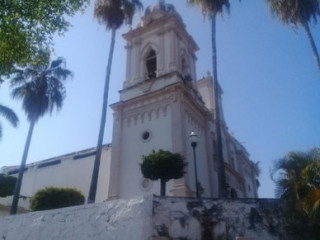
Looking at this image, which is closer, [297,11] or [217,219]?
[217,219]

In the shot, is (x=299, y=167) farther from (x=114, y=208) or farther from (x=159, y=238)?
(x=114, y=208)

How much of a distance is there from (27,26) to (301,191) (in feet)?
37.5

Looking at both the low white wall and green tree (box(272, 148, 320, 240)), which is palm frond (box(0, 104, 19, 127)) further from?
green tree (box(272, 148, 320, 240))

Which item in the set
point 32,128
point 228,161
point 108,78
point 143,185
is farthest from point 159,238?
point 228,161

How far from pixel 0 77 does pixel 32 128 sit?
34.4 ft

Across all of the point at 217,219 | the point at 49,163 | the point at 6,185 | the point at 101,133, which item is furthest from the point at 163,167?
the point at 49,163

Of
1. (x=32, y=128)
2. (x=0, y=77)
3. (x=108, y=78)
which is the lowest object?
(x=0, y=77)

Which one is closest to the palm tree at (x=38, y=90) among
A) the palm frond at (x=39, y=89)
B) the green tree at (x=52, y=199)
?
the palm frond at (x=39, y=89)

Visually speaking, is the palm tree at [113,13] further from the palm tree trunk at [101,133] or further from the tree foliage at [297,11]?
the tree foliage at [297,11]

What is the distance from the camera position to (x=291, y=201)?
1014cm

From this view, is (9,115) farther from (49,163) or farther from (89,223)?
(89,223)

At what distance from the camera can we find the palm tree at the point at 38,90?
23.5 metres

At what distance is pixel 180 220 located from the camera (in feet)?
35.7

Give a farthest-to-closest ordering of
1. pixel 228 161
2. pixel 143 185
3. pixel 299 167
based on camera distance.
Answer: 1. pixel 228 161
2. pixel 143 185
3. pixel 299 167
